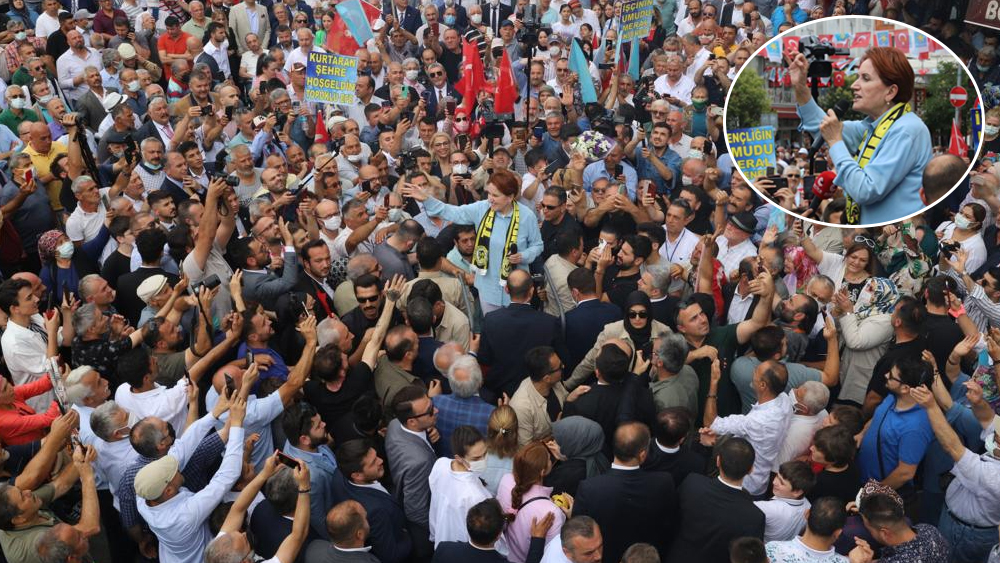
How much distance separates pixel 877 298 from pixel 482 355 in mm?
2795

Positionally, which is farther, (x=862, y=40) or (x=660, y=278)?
(x=660, y=278)

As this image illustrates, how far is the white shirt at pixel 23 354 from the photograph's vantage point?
6410mm

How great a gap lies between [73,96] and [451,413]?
8.86 m

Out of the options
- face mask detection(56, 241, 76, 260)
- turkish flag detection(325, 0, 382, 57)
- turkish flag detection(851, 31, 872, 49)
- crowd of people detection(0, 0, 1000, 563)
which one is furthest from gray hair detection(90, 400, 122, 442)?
turkish flag detection(325, 0, 382, 57)

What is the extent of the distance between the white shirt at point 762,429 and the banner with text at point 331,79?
6838mm

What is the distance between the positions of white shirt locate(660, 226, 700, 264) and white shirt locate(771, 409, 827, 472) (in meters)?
2.38

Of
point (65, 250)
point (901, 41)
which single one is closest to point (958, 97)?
point (901, 41)

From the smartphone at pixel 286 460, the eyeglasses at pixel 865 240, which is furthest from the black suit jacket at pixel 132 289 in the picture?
the eyeglasses at pixel 865 240

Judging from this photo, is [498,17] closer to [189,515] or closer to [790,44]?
[790,44]

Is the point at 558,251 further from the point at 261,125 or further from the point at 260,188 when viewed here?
the point at 261,125

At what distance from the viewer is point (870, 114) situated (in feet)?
13.2

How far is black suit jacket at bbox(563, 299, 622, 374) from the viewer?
22.4ft

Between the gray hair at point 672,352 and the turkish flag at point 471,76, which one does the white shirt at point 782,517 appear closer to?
the gray hair at point 672,352

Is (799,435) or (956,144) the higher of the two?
(956,144)
